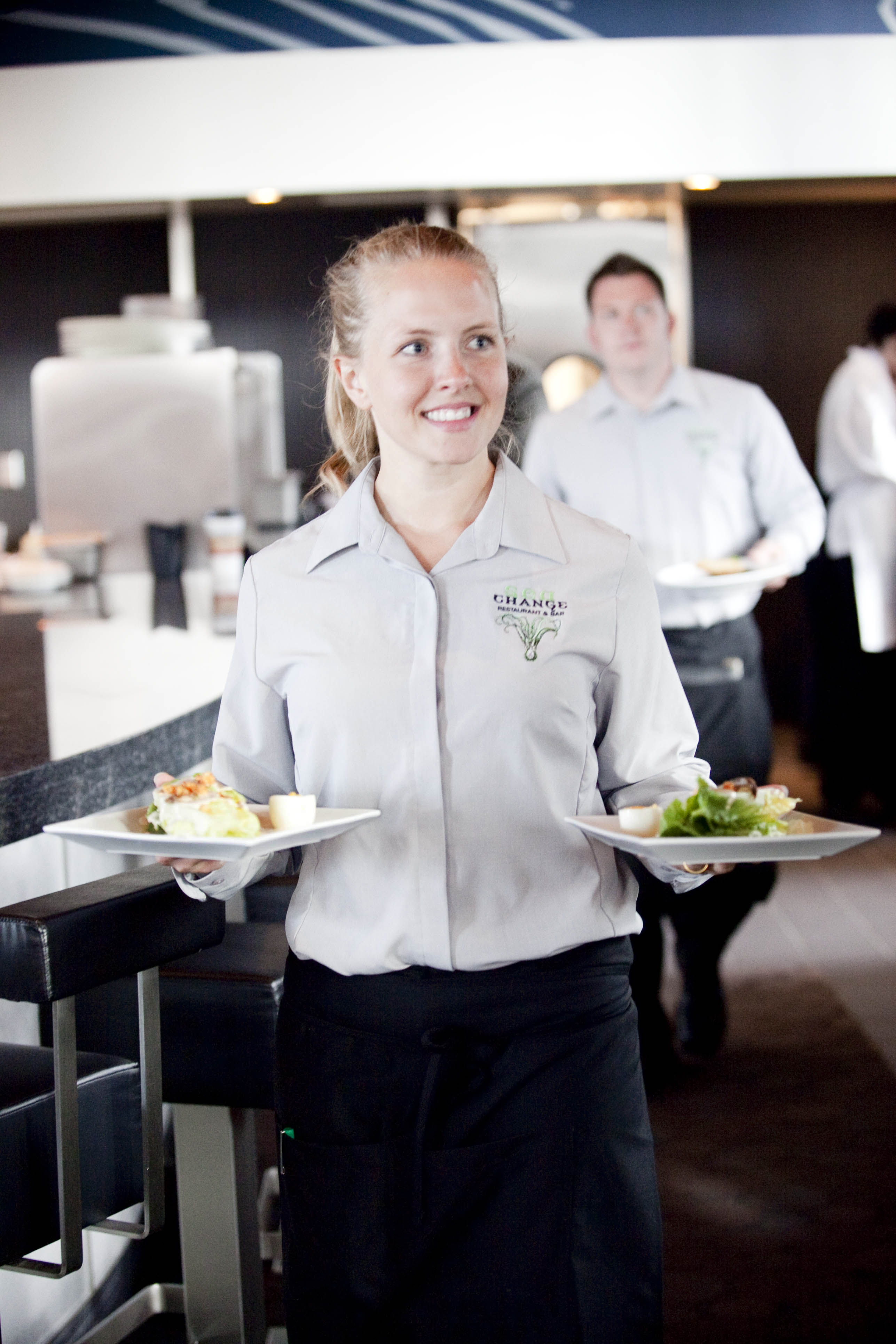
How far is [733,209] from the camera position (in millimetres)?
6438

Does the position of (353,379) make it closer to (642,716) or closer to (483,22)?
(642,716)

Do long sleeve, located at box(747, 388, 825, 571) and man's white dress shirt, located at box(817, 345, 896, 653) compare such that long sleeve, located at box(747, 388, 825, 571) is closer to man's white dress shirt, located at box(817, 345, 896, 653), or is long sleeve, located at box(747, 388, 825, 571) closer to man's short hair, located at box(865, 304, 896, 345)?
man's white dress shirt, located at box(817, 345, 896, 653)

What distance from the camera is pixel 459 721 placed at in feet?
Result: 4.57

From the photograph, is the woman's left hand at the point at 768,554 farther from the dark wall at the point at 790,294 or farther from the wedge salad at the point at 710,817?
the dark wall at the point at 790,294

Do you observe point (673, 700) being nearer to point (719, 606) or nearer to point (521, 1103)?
point (521, 1103)

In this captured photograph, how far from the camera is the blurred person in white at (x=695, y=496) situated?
129 inches

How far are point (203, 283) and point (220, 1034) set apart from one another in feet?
15.8

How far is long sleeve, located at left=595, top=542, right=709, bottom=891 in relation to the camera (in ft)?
4.75

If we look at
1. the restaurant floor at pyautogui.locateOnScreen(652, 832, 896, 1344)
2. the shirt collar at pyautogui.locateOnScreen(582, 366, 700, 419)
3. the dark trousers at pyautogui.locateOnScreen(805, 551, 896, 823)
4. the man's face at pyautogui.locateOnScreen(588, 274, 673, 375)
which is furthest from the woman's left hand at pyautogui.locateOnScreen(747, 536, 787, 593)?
the dark trousers at pyautogui.locateOnScreen(805, 551, 896, 823)

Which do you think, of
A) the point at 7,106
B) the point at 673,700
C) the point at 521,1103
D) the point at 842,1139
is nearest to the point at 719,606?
the point at 842,1139

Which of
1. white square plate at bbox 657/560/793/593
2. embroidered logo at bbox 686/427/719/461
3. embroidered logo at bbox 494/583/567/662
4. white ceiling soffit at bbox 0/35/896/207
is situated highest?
white ceiling soffit at bbox 0/35/896/207

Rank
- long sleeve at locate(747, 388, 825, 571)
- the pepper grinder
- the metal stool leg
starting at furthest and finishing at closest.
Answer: the pepper grinder < long sleeve at locate(747, 388, 825, 571) < the metal stool leg

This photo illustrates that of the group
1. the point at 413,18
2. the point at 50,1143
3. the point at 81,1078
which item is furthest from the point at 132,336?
the point at 50,1143

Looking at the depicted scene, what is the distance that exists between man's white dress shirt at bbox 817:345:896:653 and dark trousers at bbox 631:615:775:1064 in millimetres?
2037
